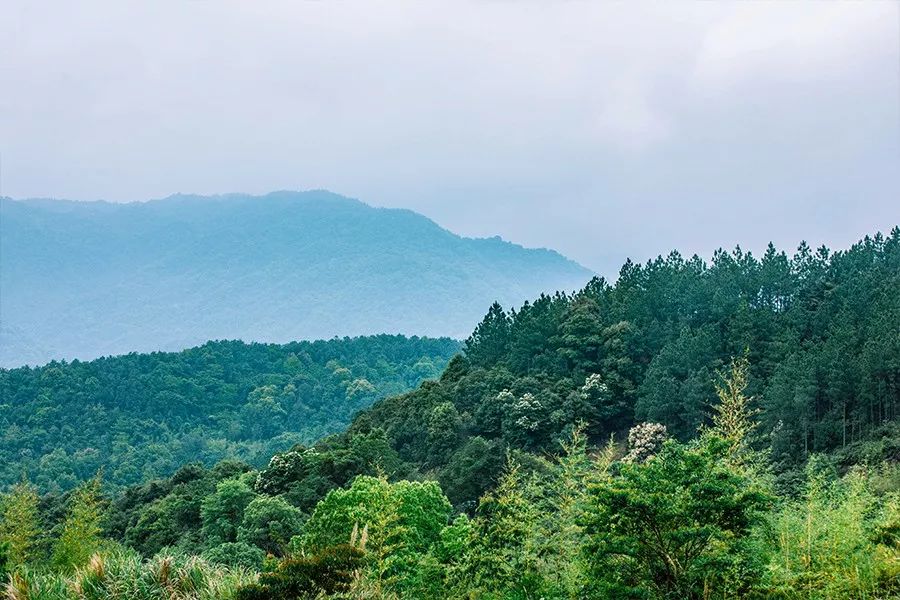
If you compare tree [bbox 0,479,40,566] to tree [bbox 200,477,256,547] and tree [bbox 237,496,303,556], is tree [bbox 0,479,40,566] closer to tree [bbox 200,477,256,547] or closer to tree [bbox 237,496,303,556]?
tree [bbox 237,496,303,556]

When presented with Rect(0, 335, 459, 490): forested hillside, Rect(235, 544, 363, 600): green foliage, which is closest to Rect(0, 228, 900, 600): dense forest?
Rect(235, 544, 363, 600): green foliage

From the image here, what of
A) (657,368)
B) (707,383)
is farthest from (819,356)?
(657,368)

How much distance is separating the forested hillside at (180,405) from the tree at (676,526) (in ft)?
230

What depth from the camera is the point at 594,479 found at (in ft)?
54.3

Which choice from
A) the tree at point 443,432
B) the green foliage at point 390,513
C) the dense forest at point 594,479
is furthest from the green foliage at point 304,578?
the tree at point 443,432

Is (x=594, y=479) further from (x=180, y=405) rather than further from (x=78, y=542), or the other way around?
(x=180, y=405)

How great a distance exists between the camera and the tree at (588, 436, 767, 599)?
41.3 ft

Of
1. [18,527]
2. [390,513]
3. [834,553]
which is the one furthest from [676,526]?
[18,527]

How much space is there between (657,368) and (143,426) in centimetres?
6301

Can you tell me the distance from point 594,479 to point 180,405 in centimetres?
9010

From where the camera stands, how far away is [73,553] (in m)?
27.8

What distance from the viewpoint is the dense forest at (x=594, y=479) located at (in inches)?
508

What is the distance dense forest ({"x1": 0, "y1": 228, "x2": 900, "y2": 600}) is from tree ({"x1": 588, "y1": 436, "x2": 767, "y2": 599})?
36 mm

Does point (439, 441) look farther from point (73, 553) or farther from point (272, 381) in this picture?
point (272, 381)
